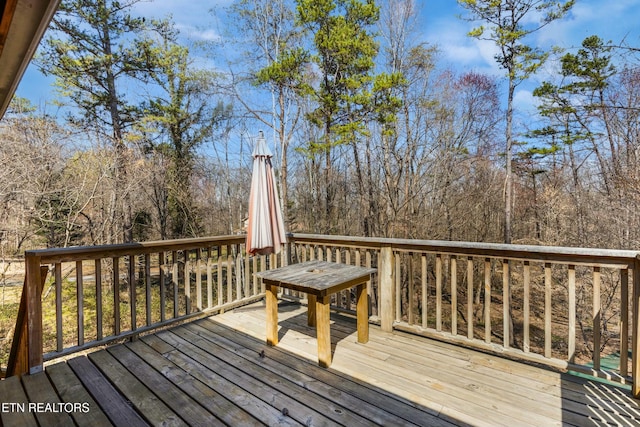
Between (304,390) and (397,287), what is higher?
(397,287)

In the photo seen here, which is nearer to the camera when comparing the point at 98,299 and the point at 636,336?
the point at 636,336

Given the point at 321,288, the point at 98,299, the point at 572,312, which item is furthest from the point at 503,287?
the point at 98,299

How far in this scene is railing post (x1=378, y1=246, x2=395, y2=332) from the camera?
3.28 metres

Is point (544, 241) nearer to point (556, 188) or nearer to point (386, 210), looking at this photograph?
point (556, 188)

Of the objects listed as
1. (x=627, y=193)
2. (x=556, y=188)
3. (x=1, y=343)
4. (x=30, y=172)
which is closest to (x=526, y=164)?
(x=556, y=188)

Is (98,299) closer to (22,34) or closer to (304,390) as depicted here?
(304,390)

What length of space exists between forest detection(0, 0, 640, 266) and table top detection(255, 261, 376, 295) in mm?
5804

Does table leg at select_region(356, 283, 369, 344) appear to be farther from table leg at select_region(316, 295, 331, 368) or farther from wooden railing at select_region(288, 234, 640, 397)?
table leg at select_region(316, 295, 331, 368)

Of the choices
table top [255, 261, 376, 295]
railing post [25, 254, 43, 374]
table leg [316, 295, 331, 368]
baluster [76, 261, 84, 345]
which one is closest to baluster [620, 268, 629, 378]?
table top [255, 261, 376, 295]

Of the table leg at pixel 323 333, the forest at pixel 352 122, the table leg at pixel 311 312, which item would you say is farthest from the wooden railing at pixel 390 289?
the forest at pixel 352 122

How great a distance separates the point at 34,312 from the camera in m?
2.43

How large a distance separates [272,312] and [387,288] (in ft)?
4.08

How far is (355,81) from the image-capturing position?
28.7ft

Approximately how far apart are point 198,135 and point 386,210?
7184 mm
